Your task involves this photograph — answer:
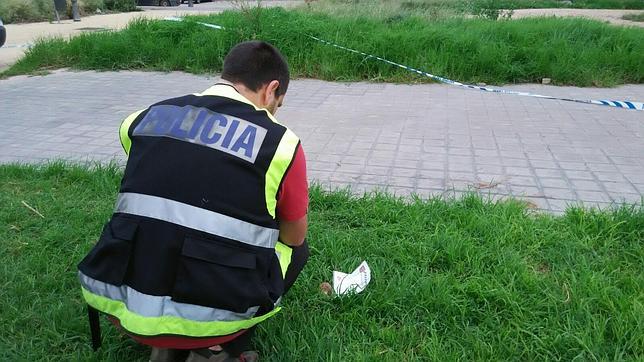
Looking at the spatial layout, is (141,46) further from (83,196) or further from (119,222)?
(119,222)

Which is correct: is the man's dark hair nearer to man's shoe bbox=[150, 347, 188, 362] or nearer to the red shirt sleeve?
the red shirt sleeve

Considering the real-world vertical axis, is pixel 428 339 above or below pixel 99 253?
below

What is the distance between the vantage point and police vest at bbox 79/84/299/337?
5.76 ft

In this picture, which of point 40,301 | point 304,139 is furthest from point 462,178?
point 40,301

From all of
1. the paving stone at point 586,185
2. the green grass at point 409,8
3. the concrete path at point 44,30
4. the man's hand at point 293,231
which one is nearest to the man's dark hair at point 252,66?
the man's hand at point 293,231

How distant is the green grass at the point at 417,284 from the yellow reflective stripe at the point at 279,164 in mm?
817

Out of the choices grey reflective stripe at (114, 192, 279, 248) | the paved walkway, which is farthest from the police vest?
the paved walkway

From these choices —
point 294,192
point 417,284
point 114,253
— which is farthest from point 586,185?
point 114,253

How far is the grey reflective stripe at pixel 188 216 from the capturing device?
5.74 feet

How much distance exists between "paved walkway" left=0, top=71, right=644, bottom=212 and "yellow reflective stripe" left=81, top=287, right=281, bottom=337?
95.5 inches

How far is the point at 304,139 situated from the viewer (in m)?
5.43

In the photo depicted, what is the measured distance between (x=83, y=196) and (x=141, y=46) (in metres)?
5.96

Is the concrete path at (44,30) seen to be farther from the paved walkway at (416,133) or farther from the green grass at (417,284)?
the green grass at (417,284)

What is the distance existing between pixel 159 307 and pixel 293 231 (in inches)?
22.7
